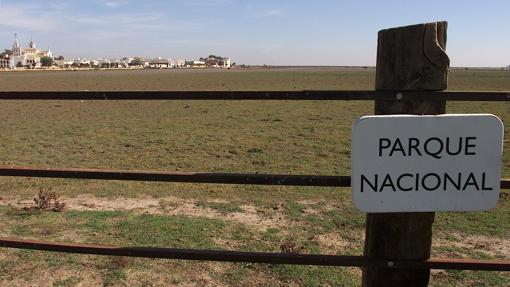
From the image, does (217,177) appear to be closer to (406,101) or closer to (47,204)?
(406,101)

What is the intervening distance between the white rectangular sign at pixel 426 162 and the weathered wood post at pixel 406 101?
9cm

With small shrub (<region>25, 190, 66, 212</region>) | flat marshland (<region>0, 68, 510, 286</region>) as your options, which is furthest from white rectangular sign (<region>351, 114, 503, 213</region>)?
small shrub (<region>25, 190, 66, 212</region>)

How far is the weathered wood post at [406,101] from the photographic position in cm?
205

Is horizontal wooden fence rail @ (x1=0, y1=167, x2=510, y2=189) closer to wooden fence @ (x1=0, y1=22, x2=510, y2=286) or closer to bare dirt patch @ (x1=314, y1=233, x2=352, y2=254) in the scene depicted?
wooden fence @ (x1=0, y1=22, x2=510, y2=286)

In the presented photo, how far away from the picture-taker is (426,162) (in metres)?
2.11

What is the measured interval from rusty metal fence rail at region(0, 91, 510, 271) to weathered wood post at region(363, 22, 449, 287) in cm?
4

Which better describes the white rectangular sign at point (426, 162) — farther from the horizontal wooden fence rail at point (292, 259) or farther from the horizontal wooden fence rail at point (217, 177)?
the horizontal wooden fence rail at point (292, 259)

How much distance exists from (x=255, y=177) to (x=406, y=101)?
2.65ft

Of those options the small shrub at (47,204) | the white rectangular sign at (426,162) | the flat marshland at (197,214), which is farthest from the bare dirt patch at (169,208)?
the white rectangular sign at (426,162)

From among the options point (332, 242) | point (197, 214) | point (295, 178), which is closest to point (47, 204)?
point (197, 214)

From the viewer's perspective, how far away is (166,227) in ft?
17.5

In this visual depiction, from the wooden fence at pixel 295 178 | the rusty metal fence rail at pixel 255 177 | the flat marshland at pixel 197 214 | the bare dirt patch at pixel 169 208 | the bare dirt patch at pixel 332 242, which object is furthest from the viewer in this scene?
the bare dirt patch at pixel 169 208

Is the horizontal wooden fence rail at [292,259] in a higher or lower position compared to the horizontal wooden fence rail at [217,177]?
lower

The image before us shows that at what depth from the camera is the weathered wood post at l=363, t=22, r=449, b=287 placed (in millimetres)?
2053
